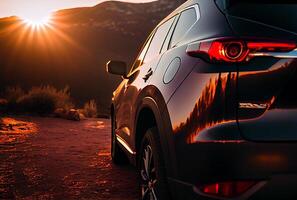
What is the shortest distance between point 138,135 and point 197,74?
60.0 inches

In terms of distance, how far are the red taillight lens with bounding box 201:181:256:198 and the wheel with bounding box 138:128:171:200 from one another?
0.69 metres

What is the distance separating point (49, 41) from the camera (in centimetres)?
6675

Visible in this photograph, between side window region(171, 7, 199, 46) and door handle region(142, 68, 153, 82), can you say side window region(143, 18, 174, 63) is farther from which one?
side window region(171, 7, 199, 46)

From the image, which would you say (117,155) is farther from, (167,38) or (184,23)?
(184,23)

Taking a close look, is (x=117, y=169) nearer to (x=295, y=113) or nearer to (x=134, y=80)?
(x=134, y=80)

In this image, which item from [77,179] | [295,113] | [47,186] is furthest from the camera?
[77,179]

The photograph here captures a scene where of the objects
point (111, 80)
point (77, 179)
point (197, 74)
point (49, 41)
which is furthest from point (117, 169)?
point (49, 41)

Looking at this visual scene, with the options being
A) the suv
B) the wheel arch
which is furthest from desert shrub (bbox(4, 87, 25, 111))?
the suv

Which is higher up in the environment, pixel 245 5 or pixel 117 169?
pixel 245 5

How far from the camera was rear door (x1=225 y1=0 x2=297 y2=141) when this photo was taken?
2.33 meters

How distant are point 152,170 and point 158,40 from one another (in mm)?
1409

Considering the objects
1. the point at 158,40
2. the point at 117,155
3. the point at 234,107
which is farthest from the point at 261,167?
the point at 117,155

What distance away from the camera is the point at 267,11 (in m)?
2.70

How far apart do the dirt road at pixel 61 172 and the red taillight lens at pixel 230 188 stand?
2.60 metres
